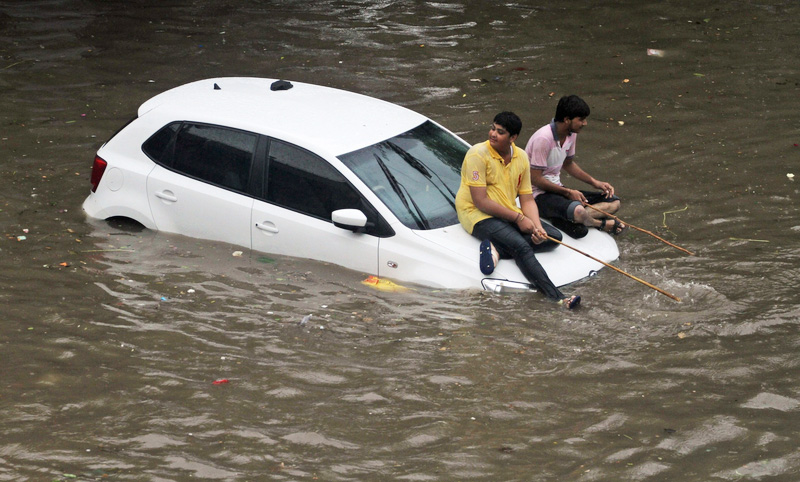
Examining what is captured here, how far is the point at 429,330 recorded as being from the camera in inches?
279

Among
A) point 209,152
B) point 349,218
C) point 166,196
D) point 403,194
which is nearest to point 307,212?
point 349,218

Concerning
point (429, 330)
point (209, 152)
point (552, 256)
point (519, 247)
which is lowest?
point (429, 330)

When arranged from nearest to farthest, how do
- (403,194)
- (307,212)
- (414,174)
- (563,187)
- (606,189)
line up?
1. (403,194)
2. (307,212)
3. (414,174)
4. (563,187)
5. (606,189)

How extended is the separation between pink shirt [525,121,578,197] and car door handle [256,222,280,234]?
230cm

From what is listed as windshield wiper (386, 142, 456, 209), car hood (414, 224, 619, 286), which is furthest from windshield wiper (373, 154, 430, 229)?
windshield wiper (386, 142, 456, 209)

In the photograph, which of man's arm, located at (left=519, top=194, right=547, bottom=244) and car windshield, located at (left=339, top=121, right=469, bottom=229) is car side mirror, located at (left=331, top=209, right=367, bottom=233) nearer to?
car windshield, located at (left=339, top=121, right=469, bottom=229)

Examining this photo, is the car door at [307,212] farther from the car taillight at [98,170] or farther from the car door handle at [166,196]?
the car taillight at [98,170]

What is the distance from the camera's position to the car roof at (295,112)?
796 cm

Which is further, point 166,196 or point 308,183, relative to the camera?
point 166,196

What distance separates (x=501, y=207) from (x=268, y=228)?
6.38 ft

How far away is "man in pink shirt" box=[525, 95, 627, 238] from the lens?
8172 millimetres

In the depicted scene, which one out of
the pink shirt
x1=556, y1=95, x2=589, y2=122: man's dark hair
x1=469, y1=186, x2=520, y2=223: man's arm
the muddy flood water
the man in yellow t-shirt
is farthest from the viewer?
the pink shirt

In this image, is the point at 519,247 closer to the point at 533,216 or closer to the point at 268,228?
the point at 533,216

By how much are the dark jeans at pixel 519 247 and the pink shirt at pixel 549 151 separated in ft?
2.83
